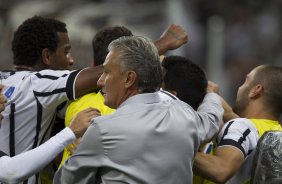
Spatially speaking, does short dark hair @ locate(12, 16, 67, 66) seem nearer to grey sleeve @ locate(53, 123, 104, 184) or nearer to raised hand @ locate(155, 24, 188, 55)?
raised hand @ locate(155, 24, 188, 55)

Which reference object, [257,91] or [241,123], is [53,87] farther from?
[257,91]

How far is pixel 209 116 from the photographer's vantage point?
4492mm

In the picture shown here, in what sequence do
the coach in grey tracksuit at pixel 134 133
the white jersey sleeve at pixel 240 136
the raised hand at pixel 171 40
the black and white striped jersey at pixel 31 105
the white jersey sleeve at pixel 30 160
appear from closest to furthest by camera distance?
the coach in grey tracksuit at pixel 134 133 < the white jersey sleeve at pixel 30 160 < the white jersey sleeve at pixel 240 136 < the black and white striped jersey at pixel 31 105 < the raised hand at pixel 171 40

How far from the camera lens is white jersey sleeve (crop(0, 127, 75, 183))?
4.21 m

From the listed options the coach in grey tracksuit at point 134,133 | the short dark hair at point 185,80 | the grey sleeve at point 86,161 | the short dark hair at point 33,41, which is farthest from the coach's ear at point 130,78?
the short dark hair at point 33,41

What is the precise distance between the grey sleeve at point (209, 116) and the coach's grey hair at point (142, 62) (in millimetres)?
399

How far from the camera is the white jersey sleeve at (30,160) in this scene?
421 cm

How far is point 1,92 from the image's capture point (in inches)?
184

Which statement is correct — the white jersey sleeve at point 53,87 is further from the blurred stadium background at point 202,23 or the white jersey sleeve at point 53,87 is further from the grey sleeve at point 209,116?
the blurred stadium background at point 202,23

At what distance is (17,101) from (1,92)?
0.33 ft

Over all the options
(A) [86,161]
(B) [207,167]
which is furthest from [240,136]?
(A) [86,161]

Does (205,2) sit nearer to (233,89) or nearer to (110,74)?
(233,89)

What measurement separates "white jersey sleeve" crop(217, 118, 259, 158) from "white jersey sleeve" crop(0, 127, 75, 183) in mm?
853

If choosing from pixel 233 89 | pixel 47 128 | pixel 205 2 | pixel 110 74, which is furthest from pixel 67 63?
pixel 205 2
